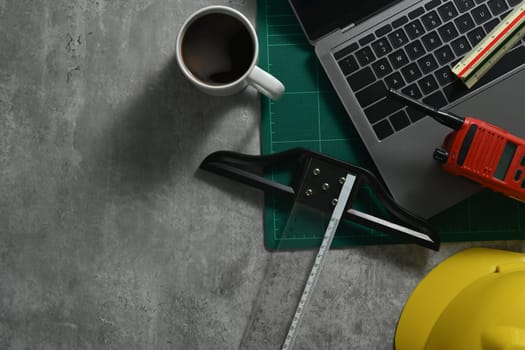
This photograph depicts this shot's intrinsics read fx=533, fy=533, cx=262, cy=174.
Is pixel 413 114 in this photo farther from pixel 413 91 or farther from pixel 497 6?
pixel 497 6

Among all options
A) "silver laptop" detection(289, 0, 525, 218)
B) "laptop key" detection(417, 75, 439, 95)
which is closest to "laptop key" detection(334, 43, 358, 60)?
"silver laptop" detection(289, 0, 525, 218)

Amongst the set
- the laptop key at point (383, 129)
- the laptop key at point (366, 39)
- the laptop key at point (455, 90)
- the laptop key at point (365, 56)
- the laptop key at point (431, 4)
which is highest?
the laptop key at point (431, 4)

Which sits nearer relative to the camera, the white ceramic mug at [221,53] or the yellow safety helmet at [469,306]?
the yellow safety helmet at [469,306]

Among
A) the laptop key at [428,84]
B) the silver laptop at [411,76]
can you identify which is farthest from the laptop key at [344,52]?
the laptop key at [428,84]

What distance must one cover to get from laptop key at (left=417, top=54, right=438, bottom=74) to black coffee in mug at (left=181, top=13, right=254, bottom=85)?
0.23 metres

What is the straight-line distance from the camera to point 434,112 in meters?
0.67

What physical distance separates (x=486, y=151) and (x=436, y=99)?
0.32 feet

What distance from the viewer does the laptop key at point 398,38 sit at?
2.37 feet

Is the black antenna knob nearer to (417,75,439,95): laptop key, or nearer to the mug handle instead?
→ (417,75,439,95): laptop key

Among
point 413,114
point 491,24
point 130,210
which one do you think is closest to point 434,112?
point 413,114

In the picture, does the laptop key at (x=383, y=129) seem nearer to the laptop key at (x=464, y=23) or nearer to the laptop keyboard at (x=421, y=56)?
the laptop keyboard at (x=421, y=56)

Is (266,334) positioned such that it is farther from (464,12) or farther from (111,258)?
(464,12)

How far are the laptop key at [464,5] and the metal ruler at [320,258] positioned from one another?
27cm

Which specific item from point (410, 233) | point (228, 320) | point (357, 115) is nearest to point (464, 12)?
point (357, 115)
